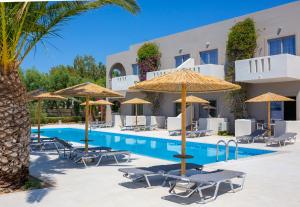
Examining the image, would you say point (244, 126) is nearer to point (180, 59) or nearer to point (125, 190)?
point (180, 59)

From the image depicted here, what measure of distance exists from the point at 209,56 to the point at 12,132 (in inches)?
821

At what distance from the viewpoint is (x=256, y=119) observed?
2292 cm

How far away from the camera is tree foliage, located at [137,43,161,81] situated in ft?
103

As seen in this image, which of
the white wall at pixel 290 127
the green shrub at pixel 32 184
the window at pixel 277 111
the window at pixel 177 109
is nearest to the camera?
the green shrub at pixel 32 184

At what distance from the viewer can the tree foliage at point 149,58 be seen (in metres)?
31.4

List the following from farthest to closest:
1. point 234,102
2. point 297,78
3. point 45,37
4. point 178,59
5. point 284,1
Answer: point 178,59 → point 234,102 → point 284,1 → point 297,78 → point 45,37

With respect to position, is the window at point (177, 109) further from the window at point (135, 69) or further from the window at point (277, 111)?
the window at point (277, 111)

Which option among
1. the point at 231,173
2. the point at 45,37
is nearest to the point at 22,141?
the point at 45,37

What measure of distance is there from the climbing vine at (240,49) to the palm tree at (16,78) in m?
16.8

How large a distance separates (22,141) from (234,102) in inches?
708

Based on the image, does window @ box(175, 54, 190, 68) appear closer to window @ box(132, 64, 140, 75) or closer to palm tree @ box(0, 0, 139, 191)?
window @ box(132, 64, 140, 75)

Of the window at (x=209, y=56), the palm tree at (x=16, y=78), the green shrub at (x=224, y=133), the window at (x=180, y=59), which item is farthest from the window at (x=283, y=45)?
the palm tree at (x=16, y=78)

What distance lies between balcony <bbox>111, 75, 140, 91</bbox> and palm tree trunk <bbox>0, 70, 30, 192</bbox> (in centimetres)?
2367

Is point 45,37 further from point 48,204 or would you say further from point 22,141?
point 48,204
